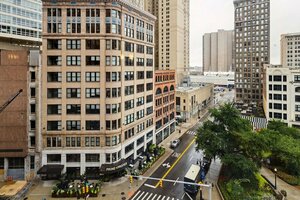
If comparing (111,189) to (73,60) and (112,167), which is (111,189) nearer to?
(112,167)

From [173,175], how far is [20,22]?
2026 inches

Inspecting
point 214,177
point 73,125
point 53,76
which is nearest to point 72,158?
point 73,125

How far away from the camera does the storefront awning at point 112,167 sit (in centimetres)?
4579

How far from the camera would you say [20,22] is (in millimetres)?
58969

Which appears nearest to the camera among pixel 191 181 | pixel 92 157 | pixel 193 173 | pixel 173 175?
pixel 191 181

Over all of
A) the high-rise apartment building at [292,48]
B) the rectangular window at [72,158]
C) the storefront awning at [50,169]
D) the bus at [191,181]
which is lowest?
the bus at [191,181]

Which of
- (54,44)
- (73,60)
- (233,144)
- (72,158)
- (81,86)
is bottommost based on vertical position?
(72,158)

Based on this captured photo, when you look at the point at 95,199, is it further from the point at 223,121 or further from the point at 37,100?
the point at 223,121

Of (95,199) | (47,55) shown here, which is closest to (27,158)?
(95,199)

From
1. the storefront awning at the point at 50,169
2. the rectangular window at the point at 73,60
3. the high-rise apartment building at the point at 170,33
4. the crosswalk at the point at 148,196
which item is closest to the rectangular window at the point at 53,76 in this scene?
the rectangular window at the point at 73,60

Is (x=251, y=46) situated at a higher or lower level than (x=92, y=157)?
higher

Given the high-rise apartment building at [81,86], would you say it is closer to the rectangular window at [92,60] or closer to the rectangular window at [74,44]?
the rectangular window at [74,44]

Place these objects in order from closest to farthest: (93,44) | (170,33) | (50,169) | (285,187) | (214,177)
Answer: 1. (285,187)
2. (50,169)
3. (93,44)
4. (214,177)
5. (170,33)

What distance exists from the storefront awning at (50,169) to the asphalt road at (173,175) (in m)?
15.4
